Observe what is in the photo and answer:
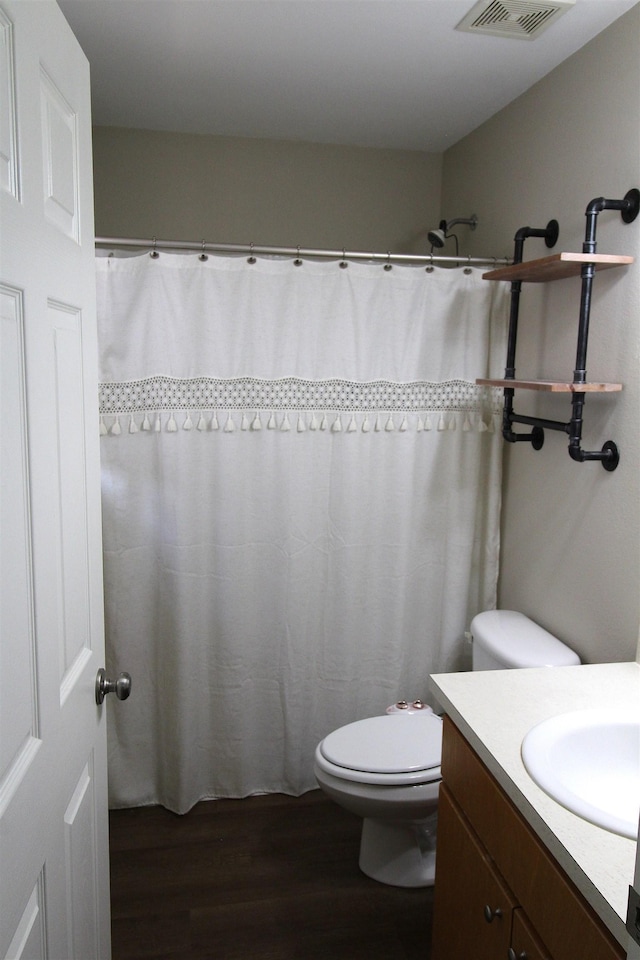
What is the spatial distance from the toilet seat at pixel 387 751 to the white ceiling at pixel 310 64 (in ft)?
6.12

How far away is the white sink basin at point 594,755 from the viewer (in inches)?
51.3

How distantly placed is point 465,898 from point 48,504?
3.61 ft

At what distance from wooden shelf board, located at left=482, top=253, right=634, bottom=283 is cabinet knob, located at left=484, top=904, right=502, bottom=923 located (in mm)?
1398

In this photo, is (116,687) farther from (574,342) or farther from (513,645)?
(574,342)

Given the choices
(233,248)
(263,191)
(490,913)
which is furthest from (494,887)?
(263,191)

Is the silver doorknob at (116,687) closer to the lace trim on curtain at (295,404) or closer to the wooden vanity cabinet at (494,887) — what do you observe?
the wooden vanity cabinet at (494,887)

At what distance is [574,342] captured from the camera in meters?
2.04

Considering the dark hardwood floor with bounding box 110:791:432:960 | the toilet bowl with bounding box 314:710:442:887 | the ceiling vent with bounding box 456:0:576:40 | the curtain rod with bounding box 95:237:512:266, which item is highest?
the ceiling vent with bounding box 456:0:576:40

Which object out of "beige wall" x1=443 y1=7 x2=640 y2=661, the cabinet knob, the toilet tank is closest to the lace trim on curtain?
"beige wall" x1=443 y1=7 x2=640 y2=661

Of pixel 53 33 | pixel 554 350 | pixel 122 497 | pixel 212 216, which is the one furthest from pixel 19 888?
pixel 212 216

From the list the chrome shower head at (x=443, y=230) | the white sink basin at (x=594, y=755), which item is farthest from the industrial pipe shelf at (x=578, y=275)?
the white sink basin at (x=594, y=755)

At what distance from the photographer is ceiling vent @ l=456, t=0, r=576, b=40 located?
1679mm

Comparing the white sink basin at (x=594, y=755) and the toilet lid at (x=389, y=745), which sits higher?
the white sink basin at (x=594, y=755)

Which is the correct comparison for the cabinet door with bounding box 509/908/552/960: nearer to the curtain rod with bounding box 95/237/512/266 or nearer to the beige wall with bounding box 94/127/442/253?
the curtain rod with bounding box 95/237/512/266
